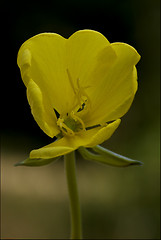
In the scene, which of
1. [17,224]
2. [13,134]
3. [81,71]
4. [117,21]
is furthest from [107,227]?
[117,21]

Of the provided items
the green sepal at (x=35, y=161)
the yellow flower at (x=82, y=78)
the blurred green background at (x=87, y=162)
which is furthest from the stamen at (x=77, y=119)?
the blurred green background at (x=87, y=162)

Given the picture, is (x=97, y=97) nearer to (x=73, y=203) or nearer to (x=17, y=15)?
(x=73, y=203)

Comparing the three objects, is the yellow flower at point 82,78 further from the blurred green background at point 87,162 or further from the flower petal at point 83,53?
the blurred green background at point 87,162

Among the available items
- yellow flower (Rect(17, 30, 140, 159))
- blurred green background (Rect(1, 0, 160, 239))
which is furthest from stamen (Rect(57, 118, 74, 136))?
blurred green background (Rect(1, 0, 160, 239))

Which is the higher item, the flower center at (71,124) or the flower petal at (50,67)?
the flower petal at (50,67)

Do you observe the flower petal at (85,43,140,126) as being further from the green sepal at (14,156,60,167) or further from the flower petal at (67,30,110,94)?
the green sepal at (14,156,60,167)

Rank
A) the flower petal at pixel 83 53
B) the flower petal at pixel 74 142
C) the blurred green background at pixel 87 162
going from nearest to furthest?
the flower petal at pixel 74 142 → the flower petal at pixel 83 53 → the blurred green background at pixel 87 162
